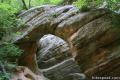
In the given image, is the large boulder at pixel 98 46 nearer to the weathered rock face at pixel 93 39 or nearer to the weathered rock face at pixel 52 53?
the weathered rock face at pixel 93 39

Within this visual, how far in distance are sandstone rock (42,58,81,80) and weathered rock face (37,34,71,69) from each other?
72 cm

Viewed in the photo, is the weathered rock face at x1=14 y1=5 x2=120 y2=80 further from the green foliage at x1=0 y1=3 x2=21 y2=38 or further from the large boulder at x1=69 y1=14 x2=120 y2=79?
the green foliage at x1=0 y1=3 x2=21 y2=38

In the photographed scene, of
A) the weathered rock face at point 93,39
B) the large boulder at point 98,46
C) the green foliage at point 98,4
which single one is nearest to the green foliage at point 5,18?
the weathered rock face at point 93,39

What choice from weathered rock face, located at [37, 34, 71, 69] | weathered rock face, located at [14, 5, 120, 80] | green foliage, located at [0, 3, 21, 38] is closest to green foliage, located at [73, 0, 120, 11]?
weathered rock face, located at [14, 5, 120, 80]

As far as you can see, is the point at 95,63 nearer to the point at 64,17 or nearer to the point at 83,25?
the point at 83,25

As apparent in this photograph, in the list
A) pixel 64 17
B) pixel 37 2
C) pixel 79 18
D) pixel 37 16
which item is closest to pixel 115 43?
pixel 79 18

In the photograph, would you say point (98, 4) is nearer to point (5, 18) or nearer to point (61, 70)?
point (5, 18)

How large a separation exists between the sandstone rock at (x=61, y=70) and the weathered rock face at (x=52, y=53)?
2.35 ft

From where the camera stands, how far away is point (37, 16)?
1625cm

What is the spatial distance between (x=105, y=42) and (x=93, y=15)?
1530 millimetres

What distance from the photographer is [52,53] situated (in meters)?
21.2

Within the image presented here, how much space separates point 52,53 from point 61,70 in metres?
2.04

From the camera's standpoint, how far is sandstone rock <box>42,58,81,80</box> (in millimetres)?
19781

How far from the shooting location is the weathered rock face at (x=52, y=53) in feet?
68.2
